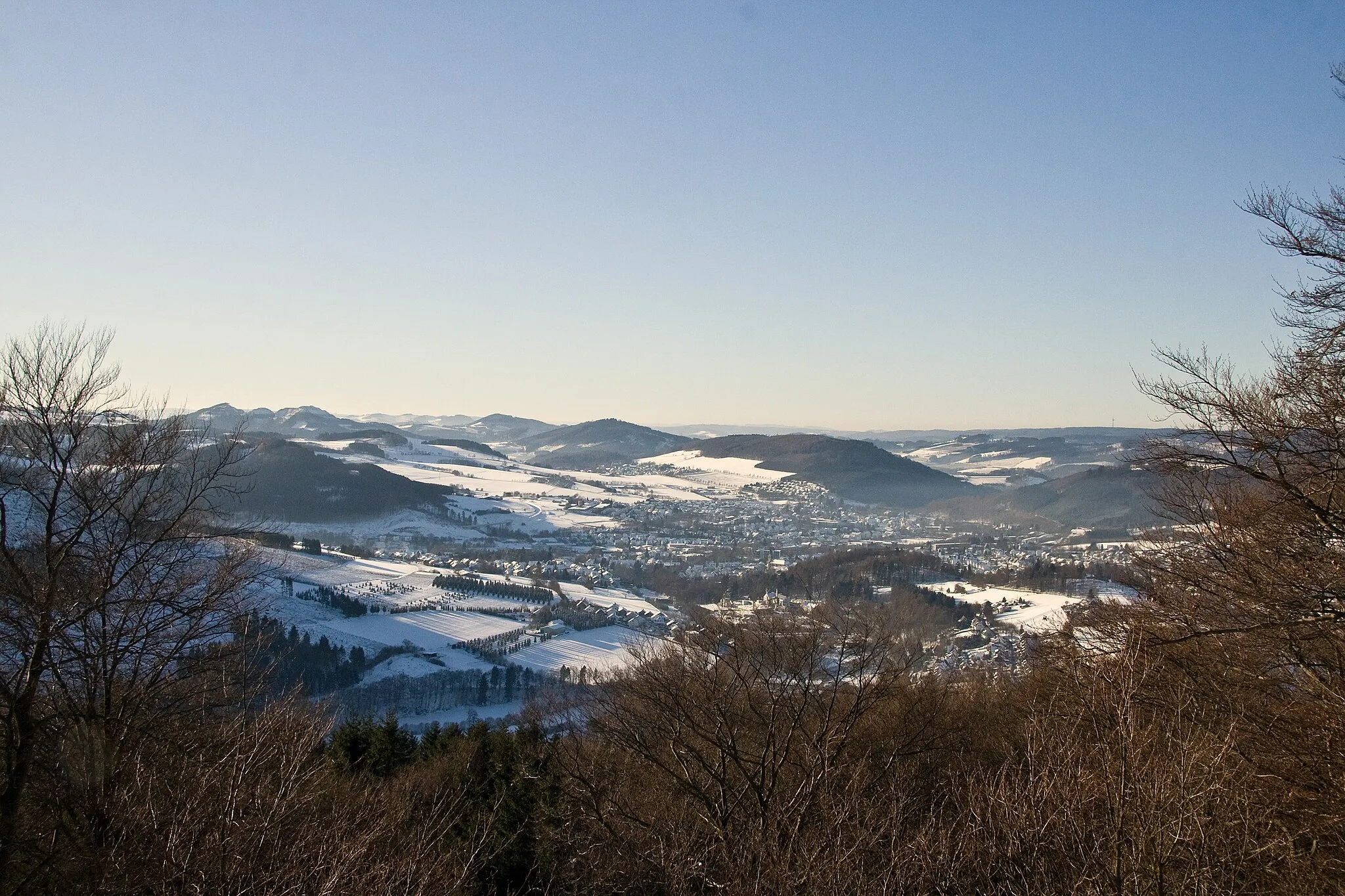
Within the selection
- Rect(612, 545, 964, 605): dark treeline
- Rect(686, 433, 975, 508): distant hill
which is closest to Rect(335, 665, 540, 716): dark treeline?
Rect(612, 545, 964, 605): dark treeline

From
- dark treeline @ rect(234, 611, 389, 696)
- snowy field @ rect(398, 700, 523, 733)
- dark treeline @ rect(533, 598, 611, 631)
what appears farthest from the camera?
dark treeline @ rect(533, 598, 611, 631)

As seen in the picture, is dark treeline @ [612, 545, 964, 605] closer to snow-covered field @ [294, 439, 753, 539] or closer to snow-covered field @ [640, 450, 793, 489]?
snow-covered field @ [294, 439, 753, 539]

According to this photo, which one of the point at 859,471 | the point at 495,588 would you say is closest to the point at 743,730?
the point at 495,588

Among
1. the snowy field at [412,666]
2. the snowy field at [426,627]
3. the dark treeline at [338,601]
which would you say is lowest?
the snowy field at [412,666]

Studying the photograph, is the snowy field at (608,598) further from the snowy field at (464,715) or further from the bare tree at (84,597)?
the bare tree at (84,597)

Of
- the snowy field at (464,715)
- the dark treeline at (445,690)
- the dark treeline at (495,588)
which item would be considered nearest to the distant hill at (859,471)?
the dark treeline at (495,588)

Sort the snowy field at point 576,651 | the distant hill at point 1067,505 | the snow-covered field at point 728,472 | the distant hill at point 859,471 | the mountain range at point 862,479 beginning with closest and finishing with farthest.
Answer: the snowy field at point 576,651, the distant hill at point 1067,505, the mountain range at point 862,479, the distant hill at point 859,471, the snow-covered field at point 728,472

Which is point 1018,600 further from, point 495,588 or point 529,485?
point 529,485
